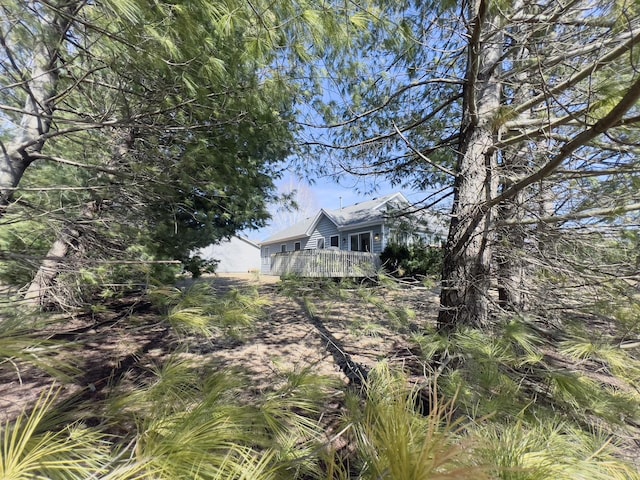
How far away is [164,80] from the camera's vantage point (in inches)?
98.5

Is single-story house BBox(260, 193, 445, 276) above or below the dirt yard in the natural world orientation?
above

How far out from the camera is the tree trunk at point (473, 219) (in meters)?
2.37

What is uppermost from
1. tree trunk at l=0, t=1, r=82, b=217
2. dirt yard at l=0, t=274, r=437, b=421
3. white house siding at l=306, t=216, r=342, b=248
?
white house siding at l=306, t=216, r=342, b=248

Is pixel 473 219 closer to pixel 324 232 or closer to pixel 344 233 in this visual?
pixel 344 233

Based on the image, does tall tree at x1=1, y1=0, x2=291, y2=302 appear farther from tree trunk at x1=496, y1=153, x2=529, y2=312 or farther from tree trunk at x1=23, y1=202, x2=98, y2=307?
tree trunk at x1=496, y1=153, x2=529, y2=312

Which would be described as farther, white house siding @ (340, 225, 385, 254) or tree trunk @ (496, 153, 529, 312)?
white house siding @ (340, 225, 385, 254)

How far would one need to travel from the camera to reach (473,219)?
90.0 inches

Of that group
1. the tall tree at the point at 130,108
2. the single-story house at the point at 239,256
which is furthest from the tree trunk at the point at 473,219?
the single-story house at the point at 239,256

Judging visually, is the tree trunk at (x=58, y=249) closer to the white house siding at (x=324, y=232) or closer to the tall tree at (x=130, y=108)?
the tall tree at (x=130, y=108)

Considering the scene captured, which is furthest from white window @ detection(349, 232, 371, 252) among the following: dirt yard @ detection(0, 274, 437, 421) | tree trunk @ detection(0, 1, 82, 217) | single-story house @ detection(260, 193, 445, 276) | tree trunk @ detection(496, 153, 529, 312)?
tree trunk @ detection(0, 1, 82, 217)

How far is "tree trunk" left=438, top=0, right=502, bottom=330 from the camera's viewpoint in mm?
2367

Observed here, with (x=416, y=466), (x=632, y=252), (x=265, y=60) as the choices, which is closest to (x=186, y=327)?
(x=416, y=466)

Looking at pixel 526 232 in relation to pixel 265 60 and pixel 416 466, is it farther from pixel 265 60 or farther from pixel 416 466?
pixel 265 60

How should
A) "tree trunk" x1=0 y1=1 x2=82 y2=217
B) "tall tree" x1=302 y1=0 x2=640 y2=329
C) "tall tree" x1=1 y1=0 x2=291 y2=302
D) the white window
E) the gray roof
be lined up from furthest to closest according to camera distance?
the white window, the gray roof, "tree trunk" x1=0 y1=1 x2=82 y2=217, "tall tree" x1=1 y1=0 x2=291 y2=302, "tall tree" x1=302 y1=0 x2=640 y2=329
